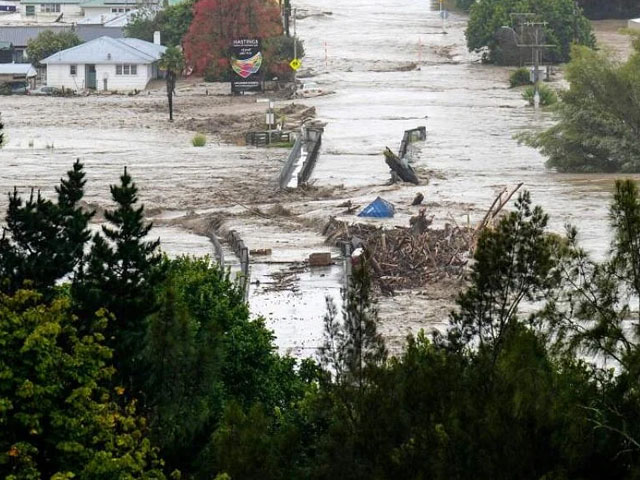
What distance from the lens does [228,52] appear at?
88.8 metres

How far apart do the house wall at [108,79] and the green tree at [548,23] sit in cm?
1823

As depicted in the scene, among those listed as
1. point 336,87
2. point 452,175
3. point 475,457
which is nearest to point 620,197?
point 475,457

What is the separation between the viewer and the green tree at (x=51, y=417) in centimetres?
1513

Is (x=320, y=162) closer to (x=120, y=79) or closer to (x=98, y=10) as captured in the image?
(x=120, y=79)

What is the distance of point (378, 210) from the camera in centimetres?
4728

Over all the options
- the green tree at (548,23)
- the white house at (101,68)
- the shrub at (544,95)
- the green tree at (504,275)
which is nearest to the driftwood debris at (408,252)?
the green tree at (504,275)

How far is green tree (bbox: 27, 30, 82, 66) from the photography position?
9806cm

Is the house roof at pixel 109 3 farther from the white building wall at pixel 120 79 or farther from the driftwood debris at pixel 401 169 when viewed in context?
the driftwood debris at pixel 401 169

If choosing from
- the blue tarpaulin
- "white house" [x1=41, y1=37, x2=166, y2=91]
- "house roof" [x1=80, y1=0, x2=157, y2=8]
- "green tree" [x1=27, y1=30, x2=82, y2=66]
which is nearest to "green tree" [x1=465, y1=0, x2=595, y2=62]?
"white house" [x1=41, y1=37, x2=166, y2=91]

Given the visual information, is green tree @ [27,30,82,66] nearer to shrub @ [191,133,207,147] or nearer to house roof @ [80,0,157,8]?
house roof @ [80,0,157,8]

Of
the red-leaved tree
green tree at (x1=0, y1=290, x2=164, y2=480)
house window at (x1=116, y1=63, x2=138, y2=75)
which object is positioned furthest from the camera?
house window at (x1=116, y1=63, x2=138, y2=75)

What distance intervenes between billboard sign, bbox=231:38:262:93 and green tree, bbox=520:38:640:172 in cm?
2786

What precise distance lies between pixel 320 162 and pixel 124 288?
42.7 metres

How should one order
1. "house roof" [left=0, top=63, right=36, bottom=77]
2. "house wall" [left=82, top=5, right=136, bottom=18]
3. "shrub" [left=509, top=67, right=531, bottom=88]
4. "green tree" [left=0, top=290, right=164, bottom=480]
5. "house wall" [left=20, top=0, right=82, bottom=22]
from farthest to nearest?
"house wall" [left=20, top=0, right=82, bottom=22]
"house wall" [left=82, top=5, right=136, bottom=18]
"house roof" [left=0, top=63, right=36, bottom=77]
"shrub" [left=509, top=67, right=531, bottom=88]
"green tree" [left=0, top=290, right=164, bottom=480]
